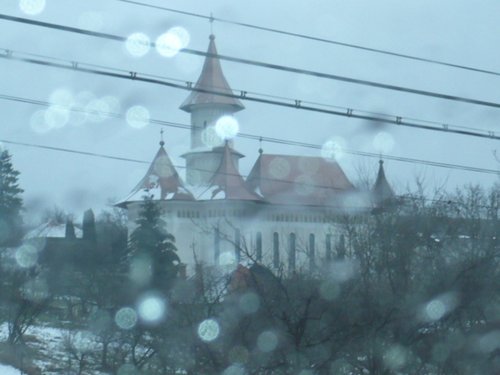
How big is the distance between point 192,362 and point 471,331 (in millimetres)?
5201

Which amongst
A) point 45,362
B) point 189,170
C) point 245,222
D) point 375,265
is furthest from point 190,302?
point 189,170

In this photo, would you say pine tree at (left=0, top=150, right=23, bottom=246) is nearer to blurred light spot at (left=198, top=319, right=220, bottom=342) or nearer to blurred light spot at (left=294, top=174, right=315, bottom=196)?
blurred light spot at (left=294, top=174, right=315, bottom=196)

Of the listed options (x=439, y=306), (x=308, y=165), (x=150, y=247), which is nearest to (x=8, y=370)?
(x=439, y=306)

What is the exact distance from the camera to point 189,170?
2847 inches

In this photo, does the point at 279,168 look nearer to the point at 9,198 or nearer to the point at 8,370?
the point at 9,198

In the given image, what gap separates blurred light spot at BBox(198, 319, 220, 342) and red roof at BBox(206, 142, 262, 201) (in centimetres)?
5246

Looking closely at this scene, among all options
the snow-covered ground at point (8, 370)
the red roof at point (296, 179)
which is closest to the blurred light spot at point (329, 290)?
the snow-covered ground at point (8, 370)

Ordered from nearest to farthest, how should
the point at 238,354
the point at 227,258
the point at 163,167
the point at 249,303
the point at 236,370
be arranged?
the point at 236,370, the point at 238,354, the point at 249,303, the point at 227,258, the point at 163,167

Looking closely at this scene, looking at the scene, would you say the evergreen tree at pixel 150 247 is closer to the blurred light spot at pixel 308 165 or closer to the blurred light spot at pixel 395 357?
the blurred light spot at pixel 308 165

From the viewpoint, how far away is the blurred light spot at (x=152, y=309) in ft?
55.1

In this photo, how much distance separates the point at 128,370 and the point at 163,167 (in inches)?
2061

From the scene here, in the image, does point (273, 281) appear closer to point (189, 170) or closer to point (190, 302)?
point (190, 302)

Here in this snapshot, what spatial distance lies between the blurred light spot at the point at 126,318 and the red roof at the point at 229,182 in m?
45.1

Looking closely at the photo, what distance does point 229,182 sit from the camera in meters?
68.0
